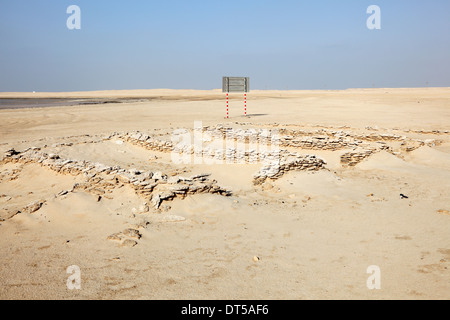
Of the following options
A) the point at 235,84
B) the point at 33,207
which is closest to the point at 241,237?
the point at 33,207

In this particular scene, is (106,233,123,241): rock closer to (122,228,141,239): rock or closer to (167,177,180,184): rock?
(122,228,141,239): rock

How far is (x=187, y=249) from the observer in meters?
5.36

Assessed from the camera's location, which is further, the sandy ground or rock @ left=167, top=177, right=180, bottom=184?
rock @ left=167, top=177, right=180, bottom=184

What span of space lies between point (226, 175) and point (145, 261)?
494 cm

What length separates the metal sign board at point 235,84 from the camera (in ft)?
78.5

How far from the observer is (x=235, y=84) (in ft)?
79.9

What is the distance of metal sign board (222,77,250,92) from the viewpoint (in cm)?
2392

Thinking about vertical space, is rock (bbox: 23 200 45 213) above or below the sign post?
below

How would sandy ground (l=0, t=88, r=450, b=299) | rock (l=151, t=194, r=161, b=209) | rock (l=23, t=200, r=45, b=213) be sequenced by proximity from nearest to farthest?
sandy ground (l=0, t=88, r=450, b=299), rock (l=151, t=194, r=161, b=209), rock (l=23, t=200, r=45, b=213)

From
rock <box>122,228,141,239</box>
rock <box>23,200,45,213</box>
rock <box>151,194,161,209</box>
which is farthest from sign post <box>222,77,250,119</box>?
rock <box>122,228,141,239</box>

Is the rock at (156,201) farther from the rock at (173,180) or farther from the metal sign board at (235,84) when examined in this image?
the metal sign board at (235,84)

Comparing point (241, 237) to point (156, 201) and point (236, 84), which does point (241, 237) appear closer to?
point (156, 201)
